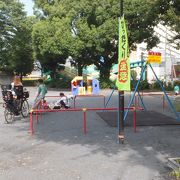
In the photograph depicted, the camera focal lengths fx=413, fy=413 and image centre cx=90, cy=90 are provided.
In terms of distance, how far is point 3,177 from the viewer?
6988mm

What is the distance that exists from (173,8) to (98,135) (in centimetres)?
1031

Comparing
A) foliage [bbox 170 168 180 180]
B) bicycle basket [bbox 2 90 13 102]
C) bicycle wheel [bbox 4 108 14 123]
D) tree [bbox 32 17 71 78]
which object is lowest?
foliage [bbox 170 168 180 180]

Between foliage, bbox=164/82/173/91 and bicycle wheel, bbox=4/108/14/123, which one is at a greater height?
foliage, bbox=164/82/173/91

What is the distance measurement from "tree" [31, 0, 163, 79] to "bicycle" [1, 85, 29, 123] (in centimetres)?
2234

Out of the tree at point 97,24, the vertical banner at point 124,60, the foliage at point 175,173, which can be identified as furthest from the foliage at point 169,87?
the foliage at point 175,173

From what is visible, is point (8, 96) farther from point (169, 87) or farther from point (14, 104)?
point (169, 87)

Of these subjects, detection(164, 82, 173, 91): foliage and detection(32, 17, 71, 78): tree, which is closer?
detection(32, 17, 71, 78): tree

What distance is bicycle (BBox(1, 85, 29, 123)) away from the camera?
1468cm

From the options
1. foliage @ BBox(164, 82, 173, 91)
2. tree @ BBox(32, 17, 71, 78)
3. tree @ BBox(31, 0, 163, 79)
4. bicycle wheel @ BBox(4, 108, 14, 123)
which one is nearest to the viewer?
bicycle wheel @ BBox(4, 108, 14, 123)

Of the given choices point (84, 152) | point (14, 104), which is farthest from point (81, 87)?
point (84, 152)

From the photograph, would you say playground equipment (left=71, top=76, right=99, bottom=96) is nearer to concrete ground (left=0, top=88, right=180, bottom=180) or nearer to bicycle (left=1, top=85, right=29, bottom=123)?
bicycle (left=1, top=85, right=29, bottom=123)

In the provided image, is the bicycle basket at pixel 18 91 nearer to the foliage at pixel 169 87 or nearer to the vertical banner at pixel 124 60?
the vertical banner at pixel 124 60

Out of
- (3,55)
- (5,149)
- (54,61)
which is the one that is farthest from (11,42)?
(5,149)

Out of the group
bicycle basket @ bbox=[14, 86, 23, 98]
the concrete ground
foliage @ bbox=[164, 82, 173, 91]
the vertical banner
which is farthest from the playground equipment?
the vertical banner
